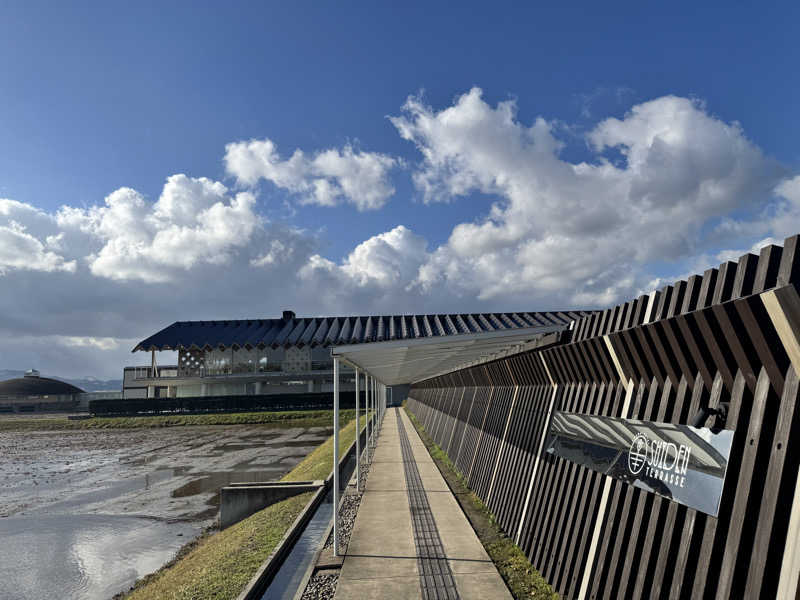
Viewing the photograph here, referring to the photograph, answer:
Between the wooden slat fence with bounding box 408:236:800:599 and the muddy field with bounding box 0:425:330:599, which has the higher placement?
the wooden slat fence with bounding box 408:236:800:599

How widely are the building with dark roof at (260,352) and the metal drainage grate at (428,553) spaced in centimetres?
4445

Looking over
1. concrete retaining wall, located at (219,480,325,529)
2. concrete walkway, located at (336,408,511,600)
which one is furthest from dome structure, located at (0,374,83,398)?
concrete walkway, located at (336,408,511,600)

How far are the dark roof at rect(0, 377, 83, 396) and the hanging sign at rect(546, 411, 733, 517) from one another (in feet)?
286

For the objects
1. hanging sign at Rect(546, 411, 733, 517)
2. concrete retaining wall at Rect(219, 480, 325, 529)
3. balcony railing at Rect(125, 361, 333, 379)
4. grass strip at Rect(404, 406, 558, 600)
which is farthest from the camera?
balcony railing at Rect(125, 361, 333, 379)

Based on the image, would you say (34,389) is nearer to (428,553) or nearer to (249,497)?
(249,497)

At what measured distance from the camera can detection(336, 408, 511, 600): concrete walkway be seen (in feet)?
18.0

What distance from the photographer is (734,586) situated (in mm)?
2740

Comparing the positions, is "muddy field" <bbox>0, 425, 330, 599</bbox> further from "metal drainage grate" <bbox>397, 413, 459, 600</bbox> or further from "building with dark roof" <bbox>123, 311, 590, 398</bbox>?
"building with dark roof" <bbox>123, 311, 590, 398</bbox>

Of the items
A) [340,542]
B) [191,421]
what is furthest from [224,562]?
[191,421]

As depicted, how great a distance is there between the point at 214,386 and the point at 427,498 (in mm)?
52629

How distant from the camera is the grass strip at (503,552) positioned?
17.4ft

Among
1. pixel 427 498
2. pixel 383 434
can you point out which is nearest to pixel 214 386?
pixel 383 434

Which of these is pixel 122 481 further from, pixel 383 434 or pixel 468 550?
pixel 468 550

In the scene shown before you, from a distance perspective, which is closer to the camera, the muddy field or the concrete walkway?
the concrete walkway
